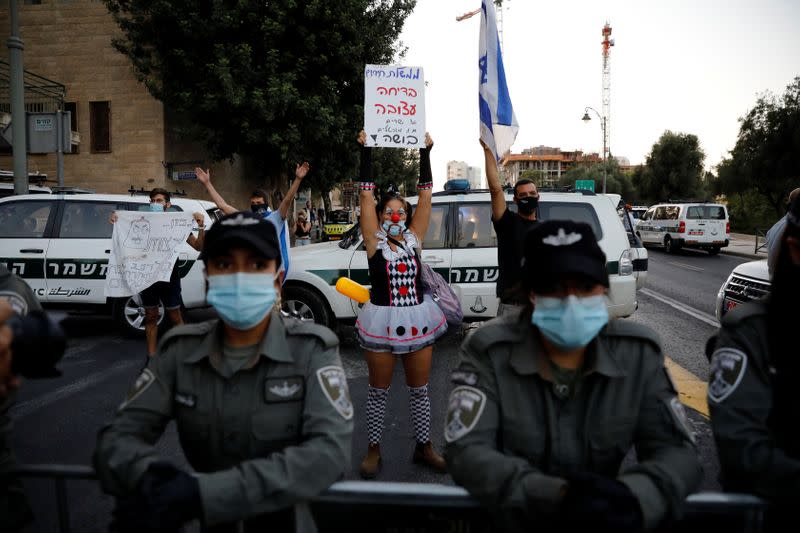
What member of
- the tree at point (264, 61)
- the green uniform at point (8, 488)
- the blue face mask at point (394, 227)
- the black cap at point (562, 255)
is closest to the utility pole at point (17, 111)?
the tree at point (264, 61)

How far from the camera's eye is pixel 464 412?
5.26 ft

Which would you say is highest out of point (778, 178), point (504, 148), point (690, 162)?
point (690, 162)

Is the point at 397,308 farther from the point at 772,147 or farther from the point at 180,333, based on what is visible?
the point at 772,147

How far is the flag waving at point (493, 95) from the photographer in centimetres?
455

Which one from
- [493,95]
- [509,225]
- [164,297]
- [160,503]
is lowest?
[164,297]

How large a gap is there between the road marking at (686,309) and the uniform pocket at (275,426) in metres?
8.37

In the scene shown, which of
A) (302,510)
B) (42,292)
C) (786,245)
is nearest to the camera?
(302,510)

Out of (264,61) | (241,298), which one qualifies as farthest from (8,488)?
(264,61)

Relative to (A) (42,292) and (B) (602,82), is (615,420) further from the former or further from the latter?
(B) (602,82)

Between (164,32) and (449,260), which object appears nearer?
(449,260)

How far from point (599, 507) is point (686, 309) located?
9.84m

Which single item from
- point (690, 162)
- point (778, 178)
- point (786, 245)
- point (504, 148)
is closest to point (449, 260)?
point (504, 148)

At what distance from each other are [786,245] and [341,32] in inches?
689

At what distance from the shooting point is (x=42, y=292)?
7465mm
